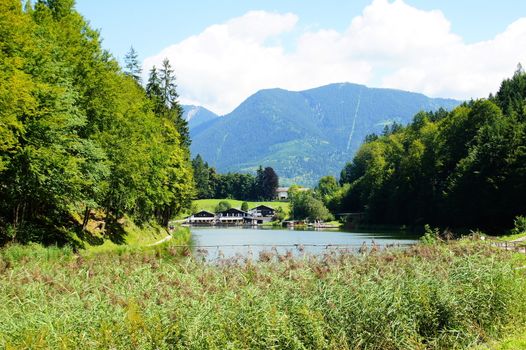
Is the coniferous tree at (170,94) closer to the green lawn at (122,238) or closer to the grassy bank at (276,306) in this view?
the green lawn at (122,238)

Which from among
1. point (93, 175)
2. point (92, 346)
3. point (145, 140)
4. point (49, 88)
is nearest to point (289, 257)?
point (92, 346)

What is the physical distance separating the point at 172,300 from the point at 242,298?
1.49m

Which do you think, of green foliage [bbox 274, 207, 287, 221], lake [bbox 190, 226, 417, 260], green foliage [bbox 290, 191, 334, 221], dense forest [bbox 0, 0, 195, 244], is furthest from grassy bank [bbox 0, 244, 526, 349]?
green foliage [bbox 274, 207, 287, 221]

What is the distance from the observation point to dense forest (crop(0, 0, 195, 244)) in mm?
29672

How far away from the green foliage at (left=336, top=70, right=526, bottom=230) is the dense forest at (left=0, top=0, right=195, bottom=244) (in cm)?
4428

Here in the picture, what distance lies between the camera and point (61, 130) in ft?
108

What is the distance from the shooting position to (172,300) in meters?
11.9

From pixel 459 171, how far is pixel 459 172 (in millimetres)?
426

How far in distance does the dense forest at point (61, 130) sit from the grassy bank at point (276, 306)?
15168mm

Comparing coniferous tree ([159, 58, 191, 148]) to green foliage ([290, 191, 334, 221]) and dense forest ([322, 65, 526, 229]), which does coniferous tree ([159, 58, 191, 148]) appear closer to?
dense forest ([322, 65, 526, 229])

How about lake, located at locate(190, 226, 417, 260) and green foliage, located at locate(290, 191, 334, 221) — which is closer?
lake, located at locate(190, 226, 417, 260)

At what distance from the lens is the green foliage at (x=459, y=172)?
236 feet

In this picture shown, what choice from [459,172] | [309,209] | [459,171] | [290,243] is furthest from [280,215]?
[290,243]

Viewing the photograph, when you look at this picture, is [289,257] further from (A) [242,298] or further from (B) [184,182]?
(B) [184,182]
